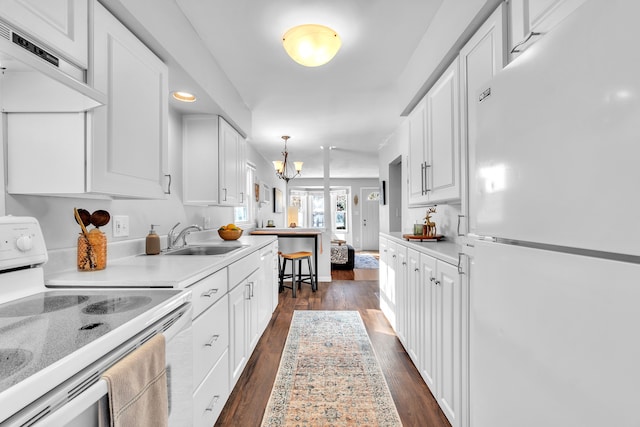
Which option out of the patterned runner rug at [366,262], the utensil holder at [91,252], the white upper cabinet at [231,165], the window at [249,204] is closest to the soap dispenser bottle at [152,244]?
the utensil holder at [91,252]

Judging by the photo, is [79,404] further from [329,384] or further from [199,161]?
[199,161]

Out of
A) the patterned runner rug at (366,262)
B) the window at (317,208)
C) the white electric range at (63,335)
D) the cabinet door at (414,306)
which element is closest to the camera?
the white electric range at (63,335)

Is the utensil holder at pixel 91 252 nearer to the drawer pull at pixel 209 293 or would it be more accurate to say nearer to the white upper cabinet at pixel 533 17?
the drawer pull at pixel 209 293

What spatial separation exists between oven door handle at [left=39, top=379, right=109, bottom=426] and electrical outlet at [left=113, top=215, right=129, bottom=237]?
4.49ft

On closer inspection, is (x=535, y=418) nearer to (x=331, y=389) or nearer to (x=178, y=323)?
(x=178, y=323)

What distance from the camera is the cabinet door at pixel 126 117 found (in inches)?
47.1

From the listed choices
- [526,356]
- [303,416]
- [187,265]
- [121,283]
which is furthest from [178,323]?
[303,416]

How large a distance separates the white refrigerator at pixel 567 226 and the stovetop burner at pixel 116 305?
107 centimetres

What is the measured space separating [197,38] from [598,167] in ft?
7.60

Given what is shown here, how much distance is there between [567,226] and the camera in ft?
2.08

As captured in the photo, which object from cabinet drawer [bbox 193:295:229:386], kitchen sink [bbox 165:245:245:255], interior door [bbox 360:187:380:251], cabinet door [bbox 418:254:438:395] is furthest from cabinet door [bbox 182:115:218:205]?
interior door [bbox 360:187:380:251]

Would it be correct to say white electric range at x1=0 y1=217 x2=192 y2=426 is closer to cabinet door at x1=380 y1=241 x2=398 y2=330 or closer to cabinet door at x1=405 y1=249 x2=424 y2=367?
cabinet door at x1=405 y1=249 x2=424 y2=367

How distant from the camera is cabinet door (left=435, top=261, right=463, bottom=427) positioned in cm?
141

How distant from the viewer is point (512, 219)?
0.82 metres
